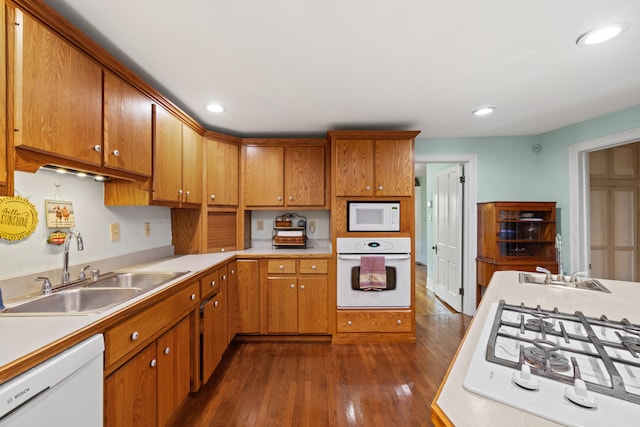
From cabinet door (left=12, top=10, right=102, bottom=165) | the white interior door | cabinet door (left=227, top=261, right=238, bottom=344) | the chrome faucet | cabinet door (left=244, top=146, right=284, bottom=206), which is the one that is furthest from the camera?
the white interior door

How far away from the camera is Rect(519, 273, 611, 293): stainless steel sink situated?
1.56 metres

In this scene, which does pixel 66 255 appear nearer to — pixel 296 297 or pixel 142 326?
pixel 142 326

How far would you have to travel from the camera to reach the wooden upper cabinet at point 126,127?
5.10 ft

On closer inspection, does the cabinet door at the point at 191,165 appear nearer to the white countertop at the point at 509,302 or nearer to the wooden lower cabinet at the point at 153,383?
the wooden lower cabinet at the point at 153,383

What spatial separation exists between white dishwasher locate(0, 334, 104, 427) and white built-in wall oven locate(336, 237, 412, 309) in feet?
6.68

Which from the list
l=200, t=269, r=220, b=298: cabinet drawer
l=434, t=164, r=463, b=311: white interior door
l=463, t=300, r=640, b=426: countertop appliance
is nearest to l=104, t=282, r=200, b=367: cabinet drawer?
l=200, t=269, r=220, b=298: cabinet drawer

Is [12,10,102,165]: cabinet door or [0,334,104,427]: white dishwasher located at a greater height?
[12,10,102,165]: cabinet door

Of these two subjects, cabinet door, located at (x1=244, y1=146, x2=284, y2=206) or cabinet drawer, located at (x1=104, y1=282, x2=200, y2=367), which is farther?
cabinet door, located at (x1=244, y1=146, x2=284, y2=206)

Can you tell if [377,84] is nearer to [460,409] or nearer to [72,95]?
[72,95]

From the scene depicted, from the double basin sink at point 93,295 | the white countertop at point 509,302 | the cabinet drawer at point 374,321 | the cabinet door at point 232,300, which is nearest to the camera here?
the white countertop at point 509,302

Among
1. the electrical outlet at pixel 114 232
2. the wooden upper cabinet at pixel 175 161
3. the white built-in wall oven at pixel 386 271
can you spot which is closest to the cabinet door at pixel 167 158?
the wooden upper cabinet at pixel 175 161

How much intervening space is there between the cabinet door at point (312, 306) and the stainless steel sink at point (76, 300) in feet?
5.14

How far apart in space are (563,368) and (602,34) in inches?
70.8

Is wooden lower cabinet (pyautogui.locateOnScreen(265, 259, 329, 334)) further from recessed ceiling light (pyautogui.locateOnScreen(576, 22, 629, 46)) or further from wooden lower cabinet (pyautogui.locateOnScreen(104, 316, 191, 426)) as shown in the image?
recessed ceiling light (pyautogui.locateOnScreen(576, 22, 629, 46))
